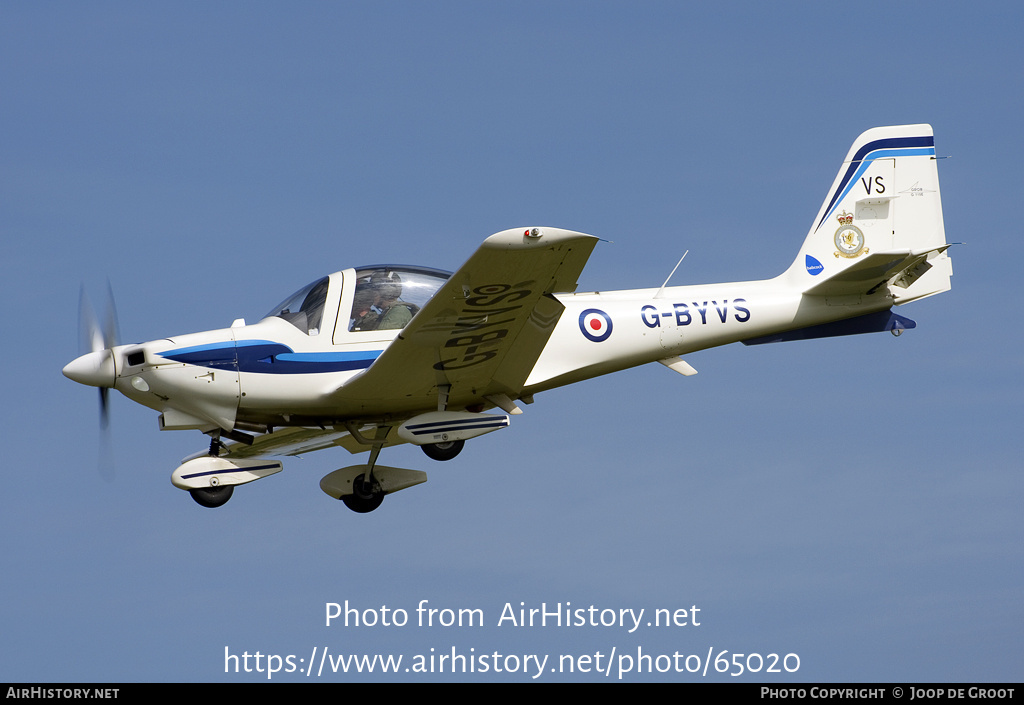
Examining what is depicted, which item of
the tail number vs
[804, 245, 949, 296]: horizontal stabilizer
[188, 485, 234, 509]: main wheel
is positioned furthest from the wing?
[804, 245, 949, 296]: horizontal stabilizer

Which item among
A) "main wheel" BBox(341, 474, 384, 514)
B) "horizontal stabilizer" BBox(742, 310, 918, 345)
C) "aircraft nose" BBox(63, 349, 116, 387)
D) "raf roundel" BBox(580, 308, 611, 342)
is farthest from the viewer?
"horizontal stabilizer" BBox(742, 310, 918, 345)

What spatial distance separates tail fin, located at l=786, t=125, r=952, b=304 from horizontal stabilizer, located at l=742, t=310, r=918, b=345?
13.8 inches

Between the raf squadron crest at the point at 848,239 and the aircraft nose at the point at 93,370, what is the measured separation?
29.2 ft

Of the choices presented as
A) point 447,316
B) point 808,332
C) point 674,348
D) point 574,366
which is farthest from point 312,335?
point 808,332

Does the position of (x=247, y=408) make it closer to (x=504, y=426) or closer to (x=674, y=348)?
(x=504, y=426)

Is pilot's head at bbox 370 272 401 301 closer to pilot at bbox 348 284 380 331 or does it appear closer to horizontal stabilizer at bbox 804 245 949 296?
pilot at bbox 348 284 380 331

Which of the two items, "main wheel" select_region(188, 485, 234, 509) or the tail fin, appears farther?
the tail fin

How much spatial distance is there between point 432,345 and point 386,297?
3.62 ft

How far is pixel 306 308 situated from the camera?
46.5 feet

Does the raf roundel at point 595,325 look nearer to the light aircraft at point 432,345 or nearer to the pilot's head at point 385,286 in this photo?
the light aircraft at point 432,345

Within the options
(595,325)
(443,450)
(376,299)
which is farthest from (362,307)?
(595,325)

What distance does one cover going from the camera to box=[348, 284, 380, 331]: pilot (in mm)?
14094

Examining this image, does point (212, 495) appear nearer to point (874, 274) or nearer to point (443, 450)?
point (443, 450)

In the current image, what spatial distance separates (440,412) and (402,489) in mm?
1525
